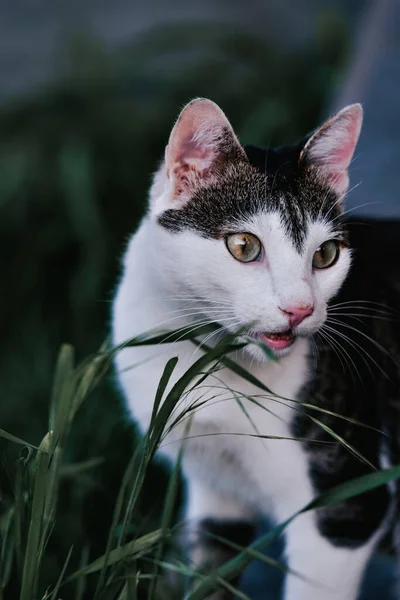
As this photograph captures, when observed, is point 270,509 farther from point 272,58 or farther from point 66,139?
point 272,58

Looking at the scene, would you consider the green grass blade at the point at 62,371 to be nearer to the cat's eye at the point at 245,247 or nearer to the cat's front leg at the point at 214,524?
the cat's eye at the point at 245,247

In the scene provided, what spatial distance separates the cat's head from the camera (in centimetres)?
114

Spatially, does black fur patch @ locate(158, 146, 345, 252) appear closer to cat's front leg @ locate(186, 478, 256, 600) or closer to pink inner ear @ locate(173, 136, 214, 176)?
pink inner ear @ locate(173, 136, 214, 176)

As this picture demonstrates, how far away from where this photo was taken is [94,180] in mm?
2715

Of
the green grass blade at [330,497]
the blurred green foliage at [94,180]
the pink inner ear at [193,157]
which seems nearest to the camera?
the green grass blade at [330,497]

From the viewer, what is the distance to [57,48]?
10.8 ft

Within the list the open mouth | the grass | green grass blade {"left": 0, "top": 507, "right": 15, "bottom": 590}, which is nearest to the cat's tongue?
the open mouth

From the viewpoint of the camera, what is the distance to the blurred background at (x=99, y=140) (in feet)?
6.81

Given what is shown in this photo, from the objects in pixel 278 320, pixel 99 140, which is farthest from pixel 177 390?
pixel 99 140

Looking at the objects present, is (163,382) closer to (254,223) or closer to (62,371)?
(62,371)

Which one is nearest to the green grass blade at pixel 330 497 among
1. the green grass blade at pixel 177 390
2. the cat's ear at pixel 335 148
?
the green grass blade at pixel 177 390

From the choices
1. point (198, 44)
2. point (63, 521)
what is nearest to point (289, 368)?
point (63, 521)

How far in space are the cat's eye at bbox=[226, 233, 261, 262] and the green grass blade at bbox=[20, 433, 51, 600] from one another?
380 mm

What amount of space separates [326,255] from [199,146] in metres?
0.25
